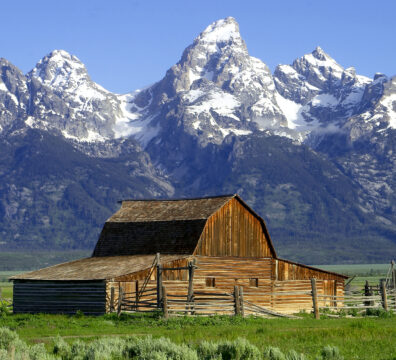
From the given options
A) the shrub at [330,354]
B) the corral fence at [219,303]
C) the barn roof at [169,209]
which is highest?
the barn roof at [169,209]

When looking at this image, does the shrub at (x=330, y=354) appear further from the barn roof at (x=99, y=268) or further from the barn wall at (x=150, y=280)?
the barn roof at (x=99, y=268)

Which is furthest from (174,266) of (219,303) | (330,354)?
(330,354)

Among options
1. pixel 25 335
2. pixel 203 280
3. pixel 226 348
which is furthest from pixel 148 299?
pixel 226 348

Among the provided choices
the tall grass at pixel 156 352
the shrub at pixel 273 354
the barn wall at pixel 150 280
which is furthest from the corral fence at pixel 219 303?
the shrub at pixel 273 354

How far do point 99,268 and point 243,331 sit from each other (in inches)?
828

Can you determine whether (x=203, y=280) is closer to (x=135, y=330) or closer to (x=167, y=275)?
(x=167, y=275)

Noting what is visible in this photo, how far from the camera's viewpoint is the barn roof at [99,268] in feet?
170

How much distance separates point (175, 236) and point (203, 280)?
144 inches

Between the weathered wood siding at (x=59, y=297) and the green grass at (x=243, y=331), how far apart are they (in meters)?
3.76

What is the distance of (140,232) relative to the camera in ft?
198

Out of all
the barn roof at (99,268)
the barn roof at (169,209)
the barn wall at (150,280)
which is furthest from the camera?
the barn roof at (169,209)

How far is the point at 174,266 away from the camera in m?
53.6

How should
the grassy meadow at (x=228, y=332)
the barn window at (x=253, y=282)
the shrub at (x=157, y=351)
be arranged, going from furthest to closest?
the barn window at (x=253, y=282), the grassy meadow at (x=228, y=332), the shrub at (x=157, y=351)

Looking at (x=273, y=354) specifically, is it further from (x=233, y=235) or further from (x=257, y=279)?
(x=257, y=279)
